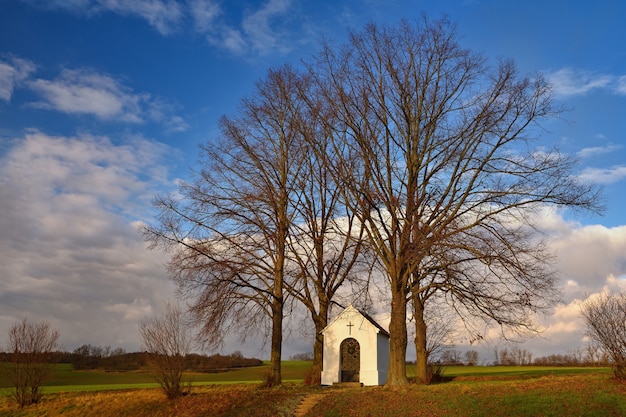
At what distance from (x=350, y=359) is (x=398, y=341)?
18.6ft

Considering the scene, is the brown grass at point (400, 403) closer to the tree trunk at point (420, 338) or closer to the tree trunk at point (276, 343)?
the tree trunk at point (276, 343)

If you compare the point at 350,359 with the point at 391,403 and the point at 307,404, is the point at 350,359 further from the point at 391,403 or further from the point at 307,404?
the point at 391,403

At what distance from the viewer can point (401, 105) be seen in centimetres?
2084

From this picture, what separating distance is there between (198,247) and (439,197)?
418 inches

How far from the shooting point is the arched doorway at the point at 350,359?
2447 cm

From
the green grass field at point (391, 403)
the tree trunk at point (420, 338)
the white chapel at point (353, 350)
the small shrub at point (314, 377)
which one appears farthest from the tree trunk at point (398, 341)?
the small shrub at point (314, 377)

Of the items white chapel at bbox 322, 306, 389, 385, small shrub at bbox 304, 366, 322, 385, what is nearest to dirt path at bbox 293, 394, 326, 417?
white chapel at bbox 322, 306, 389, 385

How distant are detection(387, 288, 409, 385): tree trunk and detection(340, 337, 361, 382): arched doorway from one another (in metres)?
4.95

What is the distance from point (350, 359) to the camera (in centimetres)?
2461

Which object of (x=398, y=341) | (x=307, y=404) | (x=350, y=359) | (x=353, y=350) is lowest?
(x=307, y=404)

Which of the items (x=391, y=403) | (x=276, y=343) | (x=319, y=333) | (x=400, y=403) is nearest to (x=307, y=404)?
(x=391, y=403)

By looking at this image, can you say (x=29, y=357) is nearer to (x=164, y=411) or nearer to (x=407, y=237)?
(x=164, y=411)

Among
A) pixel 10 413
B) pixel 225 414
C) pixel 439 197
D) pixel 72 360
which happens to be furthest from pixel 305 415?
pixel 72 360

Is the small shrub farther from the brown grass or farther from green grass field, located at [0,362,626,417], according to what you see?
the brown grass
